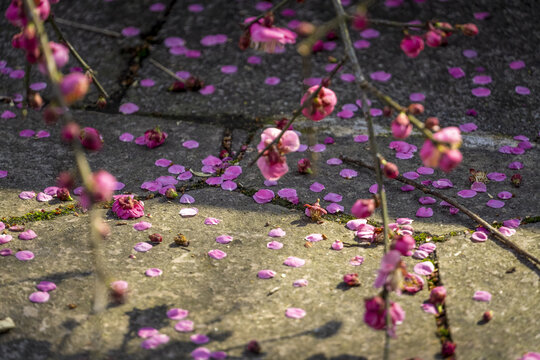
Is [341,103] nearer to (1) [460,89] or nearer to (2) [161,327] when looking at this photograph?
(1) [460,89]

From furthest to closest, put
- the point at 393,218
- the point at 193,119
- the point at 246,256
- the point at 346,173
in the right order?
the point at 193,119, the point at 346,173, the point at 393,218, the point at 246,256

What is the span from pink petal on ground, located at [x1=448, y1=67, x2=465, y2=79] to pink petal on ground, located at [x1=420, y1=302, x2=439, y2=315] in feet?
4.72

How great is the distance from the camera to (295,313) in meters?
1.65

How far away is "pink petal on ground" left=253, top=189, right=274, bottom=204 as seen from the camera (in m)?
2.16

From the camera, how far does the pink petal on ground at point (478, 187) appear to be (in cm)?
221

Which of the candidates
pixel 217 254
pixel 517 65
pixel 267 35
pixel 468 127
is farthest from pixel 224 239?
pixel 517 65

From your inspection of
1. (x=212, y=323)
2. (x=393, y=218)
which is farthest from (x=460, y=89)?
(x=212, y=323)

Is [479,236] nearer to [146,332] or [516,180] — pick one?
[516,180]

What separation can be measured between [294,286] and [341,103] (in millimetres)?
1144

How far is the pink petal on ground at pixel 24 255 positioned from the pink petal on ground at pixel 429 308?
3.30 feet

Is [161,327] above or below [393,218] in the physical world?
above

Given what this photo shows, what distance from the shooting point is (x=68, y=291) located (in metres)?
1.72

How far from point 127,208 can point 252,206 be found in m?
0.37

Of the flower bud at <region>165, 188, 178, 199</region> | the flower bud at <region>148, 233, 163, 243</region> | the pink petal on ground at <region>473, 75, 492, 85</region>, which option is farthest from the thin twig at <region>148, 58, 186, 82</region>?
the pink petal on ground at <region>473, 75, 492, 85</region>
